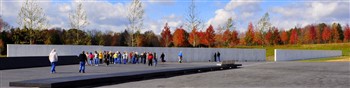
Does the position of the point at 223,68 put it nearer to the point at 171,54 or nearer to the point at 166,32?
the point at 171,54

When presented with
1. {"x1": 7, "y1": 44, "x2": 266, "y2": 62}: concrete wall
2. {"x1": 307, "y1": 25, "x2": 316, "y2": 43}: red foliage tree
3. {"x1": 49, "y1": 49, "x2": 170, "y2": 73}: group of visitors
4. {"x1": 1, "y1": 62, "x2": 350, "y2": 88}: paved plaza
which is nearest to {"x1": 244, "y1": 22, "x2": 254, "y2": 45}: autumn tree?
{"x1": 307, "y1": 25, "x2": 316, "y2": 43}: red foliage tree

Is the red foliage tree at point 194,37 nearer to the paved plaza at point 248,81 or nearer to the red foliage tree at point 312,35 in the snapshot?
the paved plaza at point 248,81

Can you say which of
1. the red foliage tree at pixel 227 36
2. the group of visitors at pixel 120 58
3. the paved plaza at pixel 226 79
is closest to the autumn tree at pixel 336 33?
the red foliage tree at pixel 227 36

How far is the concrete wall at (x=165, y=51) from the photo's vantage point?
129ft

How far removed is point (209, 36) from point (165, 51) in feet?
159

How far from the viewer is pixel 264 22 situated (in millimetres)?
103125

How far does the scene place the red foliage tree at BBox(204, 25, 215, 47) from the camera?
324 ft

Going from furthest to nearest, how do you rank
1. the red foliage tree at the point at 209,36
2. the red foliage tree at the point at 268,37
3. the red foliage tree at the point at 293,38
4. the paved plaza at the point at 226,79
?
the red foliage tree at the point at 293,38 → the red foliage tree at the point at 268,37 → the red foliage tree at the point at 209,36 → the paved plaza at the point at 226,79

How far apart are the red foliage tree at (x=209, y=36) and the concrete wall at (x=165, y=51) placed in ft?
97.5

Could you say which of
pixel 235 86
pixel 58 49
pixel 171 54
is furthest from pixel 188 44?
pixel 235 86

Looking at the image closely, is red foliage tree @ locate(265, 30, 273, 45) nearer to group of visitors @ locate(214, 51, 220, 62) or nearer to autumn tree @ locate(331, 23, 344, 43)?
autumn tree @ locate(331, 23, 344, 43)

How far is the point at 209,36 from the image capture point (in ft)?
327

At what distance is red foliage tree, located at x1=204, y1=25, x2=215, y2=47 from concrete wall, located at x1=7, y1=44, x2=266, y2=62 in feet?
97.5

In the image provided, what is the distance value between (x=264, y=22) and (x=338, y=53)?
17436 mm
